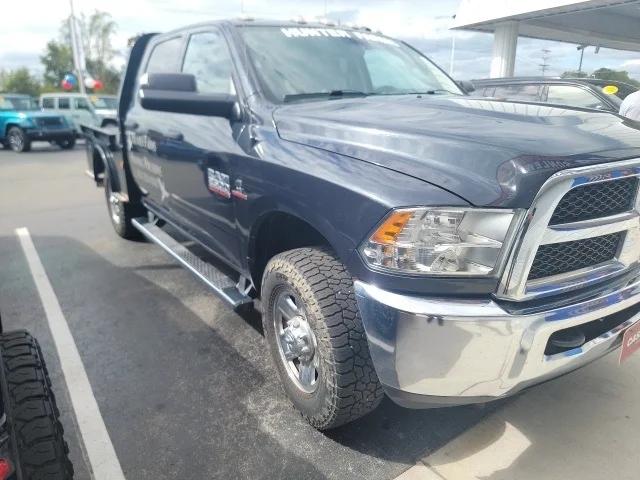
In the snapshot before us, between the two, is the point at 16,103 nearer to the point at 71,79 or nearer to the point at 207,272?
the point at 207,272

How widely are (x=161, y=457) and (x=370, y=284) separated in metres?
1.32

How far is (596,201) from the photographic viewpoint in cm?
193

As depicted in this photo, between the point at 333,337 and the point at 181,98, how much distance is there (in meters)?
1.56

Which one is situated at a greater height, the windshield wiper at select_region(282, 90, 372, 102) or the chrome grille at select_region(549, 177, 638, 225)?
the windshield wiper at select_region(282, 90, 372, 102)

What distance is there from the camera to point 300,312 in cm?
245

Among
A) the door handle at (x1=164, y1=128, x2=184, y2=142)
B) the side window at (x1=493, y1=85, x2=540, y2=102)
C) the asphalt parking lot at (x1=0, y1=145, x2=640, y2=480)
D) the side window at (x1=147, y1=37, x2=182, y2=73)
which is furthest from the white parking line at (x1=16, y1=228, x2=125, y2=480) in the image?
the side window at (x1=493, y1=85, x2=540, y2=102)

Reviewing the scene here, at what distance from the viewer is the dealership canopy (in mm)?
12430

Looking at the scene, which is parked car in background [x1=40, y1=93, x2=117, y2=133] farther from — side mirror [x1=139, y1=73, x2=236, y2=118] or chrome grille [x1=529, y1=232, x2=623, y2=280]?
chrome grille [x1=529, y1=232, x2=623, y2=280]

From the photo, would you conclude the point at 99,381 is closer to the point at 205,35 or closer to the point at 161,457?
the point at 161,457

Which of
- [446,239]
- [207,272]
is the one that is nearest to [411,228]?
[446,239]

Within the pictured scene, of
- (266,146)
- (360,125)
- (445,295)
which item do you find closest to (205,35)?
(266,146)

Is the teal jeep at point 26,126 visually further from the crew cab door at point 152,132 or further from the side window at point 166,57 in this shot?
the side window at point 166,57

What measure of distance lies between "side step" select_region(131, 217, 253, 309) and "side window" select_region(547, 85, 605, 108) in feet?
14.8

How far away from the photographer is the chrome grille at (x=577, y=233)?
1736 millimetres
